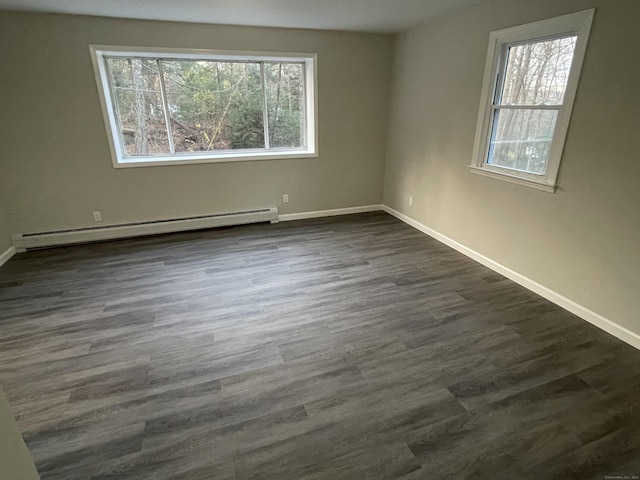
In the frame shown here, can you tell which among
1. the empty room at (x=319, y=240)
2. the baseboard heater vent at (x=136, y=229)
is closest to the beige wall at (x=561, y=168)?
the empty room at (x=319, y=240)

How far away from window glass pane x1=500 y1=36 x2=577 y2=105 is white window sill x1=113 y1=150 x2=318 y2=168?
2396 millimetres

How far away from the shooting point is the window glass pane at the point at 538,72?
2557 millimetres

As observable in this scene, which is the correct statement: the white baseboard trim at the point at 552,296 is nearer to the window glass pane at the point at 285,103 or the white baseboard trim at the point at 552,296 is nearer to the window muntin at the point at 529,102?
the window muntin at the point at 529,102

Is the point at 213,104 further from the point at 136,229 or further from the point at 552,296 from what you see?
the point at 552,296

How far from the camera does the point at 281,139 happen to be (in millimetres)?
4645

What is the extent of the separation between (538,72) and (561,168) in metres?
0.83

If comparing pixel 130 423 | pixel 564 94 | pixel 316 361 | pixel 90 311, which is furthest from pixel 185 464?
pixel 564 94

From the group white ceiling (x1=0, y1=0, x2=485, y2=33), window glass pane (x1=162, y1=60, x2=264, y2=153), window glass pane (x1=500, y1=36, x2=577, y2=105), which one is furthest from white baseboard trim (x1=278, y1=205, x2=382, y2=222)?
window glass pane (x1=500, y1=36, x2=577, y2=105)

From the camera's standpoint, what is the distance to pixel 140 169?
402 cm

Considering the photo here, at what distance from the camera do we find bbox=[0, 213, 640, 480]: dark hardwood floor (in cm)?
155

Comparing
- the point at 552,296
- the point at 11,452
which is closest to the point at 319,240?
the point at 552,296

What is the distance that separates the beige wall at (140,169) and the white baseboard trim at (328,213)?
0.09m

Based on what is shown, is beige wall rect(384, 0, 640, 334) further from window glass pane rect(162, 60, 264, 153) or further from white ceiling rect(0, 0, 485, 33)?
window glass pane rect(162, 60, 264, 153)

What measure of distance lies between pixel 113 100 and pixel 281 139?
198cm
